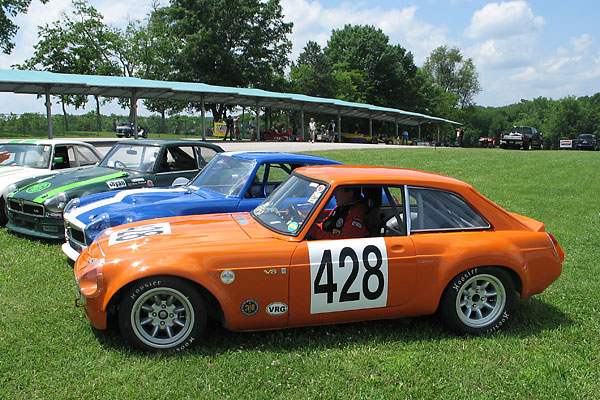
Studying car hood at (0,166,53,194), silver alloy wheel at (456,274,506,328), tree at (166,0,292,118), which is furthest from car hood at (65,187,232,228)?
tree at (166,0,292,118)

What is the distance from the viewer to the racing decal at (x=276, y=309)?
11.6 feet

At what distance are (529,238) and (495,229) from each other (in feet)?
0.97

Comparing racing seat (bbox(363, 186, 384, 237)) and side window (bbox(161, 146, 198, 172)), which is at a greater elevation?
side window (bbox(161, 146, 198, 172))

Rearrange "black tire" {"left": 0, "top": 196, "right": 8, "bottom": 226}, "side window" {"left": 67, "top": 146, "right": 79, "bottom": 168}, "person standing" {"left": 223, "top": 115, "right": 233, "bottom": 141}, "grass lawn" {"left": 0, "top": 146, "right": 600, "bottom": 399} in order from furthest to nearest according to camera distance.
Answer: "person standing" {"left": 223, "top": 115, "right": 233, "bottom": 141} < "side window" {"left": 67, "top": 146, "right": 79, "bottom": 168} < "black tire" {"left": 0, "top": 196, "right": 8, "bottom": 226} < "grass lawn" {"left": 0, "top": 146, "right": 600, "bottom": 399}

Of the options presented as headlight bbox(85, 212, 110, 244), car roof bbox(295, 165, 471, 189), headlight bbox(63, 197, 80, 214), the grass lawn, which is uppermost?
car roof bbox(295, 165, 471, 189)

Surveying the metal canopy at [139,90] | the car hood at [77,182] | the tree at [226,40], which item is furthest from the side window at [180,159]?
the tree at [226,40]

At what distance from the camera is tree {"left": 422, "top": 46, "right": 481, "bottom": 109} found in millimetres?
86938

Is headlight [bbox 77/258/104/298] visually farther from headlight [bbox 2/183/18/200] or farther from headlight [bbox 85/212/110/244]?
headlight [bbox 2/183/18/200]

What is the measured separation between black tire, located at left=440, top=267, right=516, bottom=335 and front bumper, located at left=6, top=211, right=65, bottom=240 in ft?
17.9

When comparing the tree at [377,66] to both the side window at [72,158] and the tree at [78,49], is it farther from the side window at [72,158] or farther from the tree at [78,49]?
the side window at [72,158]

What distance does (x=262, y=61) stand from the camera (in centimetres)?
5191

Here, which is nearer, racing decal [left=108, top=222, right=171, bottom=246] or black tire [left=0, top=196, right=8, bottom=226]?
racing decal [left=108, top=222, right=171, bottom=246]

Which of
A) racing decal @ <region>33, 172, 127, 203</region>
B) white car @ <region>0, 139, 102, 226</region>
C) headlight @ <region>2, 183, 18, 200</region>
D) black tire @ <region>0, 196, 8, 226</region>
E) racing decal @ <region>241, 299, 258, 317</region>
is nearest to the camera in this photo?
racing decal @ <region>241, 299, 258, 317</region>

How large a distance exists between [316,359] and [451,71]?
9235 centimetres
